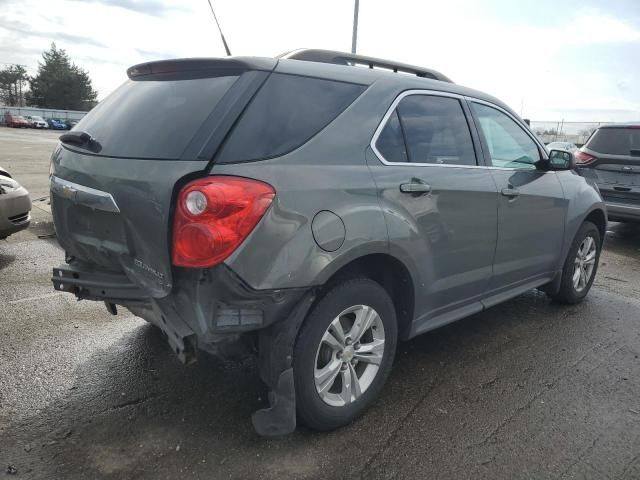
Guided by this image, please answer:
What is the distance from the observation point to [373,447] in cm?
258

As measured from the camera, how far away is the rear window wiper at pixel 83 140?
2699 mm

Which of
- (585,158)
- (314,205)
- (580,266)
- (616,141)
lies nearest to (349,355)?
(314,205)

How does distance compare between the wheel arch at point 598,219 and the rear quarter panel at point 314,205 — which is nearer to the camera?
the rear quarter panel at point 314,205

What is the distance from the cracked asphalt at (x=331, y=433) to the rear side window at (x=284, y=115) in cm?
144

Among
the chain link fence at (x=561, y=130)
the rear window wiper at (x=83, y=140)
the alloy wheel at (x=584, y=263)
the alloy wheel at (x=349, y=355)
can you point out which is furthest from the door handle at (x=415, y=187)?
the chain link fence at (x=561, y=130)

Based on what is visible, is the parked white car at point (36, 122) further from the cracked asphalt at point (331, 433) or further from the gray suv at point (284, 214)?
the gray suv at point (284, 214)

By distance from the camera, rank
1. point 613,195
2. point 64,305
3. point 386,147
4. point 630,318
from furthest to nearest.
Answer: point 613,195, point 630,318, point 64,305, point 386,147

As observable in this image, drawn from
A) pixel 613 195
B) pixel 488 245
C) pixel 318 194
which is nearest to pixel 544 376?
pixel 488 245

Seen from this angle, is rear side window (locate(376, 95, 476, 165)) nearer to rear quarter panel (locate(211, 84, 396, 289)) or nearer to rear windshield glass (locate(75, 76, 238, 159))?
rear quarter panel (locate(211, 84, 396, 289))

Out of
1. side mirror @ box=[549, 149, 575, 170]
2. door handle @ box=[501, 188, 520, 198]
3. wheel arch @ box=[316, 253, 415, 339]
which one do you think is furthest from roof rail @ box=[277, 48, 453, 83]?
wheel arch @ box=[316, 253, 415, 339]

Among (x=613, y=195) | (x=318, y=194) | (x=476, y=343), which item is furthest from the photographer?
(x=613, y=195)

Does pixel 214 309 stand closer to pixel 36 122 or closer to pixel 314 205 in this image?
pixel 314 205

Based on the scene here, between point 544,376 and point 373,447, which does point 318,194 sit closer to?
point 373,447

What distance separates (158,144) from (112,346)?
1776 millimetres
